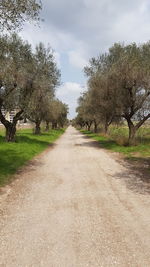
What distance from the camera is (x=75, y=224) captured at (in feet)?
17.8

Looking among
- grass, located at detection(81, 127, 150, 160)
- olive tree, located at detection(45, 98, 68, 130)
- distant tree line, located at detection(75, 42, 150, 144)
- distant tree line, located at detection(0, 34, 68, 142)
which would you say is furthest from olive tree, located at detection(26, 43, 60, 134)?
olive tree, located at detection(45, 98, 68, 130)

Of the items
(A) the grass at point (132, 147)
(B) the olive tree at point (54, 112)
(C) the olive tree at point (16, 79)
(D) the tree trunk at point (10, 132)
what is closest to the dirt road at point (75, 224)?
(A) the grass at point (132, 147)

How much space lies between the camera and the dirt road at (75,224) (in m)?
4.05

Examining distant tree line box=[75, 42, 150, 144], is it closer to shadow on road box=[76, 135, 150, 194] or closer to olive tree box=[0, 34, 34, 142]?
olive tree box=[0, 34, 34, 142]

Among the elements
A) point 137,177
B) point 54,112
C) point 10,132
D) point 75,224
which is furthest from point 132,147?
point 54,112

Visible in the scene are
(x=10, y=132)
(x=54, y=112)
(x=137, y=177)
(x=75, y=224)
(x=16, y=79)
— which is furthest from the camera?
(x=54, y=112)

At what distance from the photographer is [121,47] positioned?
92.0 ft

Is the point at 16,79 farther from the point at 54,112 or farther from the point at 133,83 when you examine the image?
the point at 54,112

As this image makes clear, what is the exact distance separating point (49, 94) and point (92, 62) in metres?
10.1

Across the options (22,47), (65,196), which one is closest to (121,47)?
(22,47)

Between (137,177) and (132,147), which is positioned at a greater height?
(132,147)

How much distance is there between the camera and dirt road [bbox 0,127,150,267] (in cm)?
405

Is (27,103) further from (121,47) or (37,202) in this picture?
(37,202)

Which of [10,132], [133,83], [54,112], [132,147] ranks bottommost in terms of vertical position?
[132,147]
